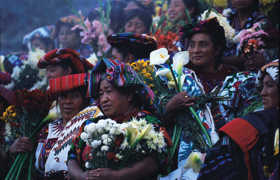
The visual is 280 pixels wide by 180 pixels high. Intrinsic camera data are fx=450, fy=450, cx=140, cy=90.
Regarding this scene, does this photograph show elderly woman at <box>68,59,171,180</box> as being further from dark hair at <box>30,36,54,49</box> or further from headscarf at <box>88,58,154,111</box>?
dark hair at <box>30,36,54,49</box>

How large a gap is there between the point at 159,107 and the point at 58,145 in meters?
1.15

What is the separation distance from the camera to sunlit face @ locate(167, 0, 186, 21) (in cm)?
688

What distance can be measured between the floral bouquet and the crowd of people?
1 centimetres

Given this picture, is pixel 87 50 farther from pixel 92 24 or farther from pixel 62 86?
pixel 62 86

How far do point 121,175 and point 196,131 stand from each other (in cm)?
113

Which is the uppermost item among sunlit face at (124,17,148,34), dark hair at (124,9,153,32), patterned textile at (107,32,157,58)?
dark hair at (124,9,153,32)

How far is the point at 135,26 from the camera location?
684 cm

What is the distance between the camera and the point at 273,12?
601 centimetres

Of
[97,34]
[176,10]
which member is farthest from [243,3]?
[97,34]

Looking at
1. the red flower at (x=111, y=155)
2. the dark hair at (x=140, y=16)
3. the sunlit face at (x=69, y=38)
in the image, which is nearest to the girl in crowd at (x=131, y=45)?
the dark hair at (x=140, y=16)

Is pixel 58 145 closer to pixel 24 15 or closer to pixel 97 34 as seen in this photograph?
pixel 97 34

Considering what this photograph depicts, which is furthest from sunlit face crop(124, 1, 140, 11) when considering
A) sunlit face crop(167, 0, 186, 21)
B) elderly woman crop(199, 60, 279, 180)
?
elderly woman crop(199, 60, 279, 180)

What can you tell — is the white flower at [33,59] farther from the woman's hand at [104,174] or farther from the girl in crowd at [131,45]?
the woman's hand at [104,174]

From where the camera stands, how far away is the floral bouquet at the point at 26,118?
4.96 m
